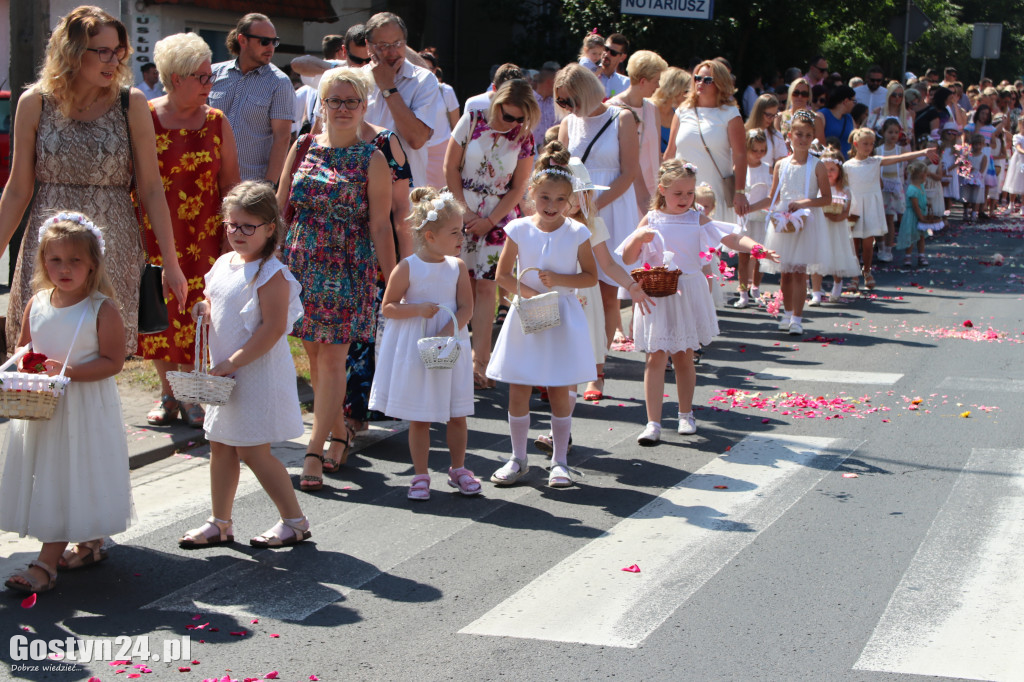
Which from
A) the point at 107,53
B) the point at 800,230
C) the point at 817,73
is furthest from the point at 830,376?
the point at 817,73

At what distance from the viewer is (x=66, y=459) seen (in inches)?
200

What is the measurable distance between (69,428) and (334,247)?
1989 millimetres

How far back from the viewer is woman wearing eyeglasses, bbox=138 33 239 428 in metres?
6.95

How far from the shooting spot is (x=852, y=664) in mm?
4402

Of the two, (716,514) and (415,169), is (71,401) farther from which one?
(415,169)

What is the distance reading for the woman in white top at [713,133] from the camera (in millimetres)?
11031

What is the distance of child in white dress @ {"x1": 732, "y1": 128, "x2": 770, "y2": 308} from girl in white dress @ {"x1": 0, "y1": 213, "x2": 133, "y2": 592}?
8.46m

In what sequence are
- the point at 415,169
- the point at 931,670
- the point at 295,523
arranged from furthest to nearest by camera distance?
the point at 415,169 < the point at 295,523 < the point at 931,670

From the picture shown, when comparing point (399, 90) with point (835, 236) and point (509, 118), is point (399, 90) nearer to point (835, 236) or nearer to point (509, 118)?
point (509, 118)

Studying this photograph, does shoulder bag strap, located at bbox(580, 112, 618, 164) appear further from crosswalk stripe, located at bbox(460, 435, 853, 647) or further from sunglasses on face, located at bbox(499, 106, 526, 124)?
crosswalk stripe, located at bbox(460, 435, 853, 647)

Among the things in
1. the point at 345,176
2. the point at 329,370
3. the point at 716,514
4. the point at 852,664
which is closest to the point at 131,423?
the point at 329,370

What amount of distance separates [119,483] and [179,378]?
19.5 inches

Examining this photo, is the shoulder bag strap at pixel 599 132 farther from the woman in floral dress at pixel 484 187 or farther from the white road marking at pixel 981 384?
the white road marking at pixel 981 384

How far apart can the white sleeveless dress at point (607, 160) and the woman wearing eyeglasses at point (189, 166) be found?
9.43 feet
